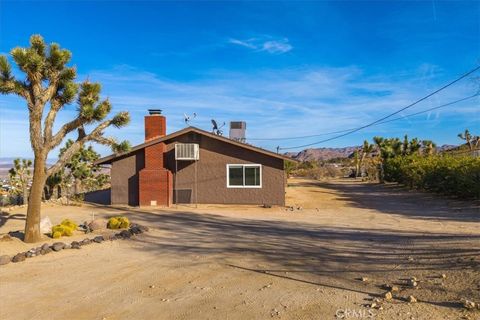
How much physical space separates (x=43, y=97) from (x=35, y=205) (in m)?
2.74

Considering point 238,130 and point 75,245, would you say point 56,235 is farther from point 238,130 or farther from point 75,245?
point 238,130

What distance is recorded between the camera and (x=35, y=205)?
11.3m

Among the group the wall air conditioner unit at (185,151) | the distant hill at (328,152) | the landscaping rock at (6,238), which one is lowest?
the landscaping rock at (6,238)

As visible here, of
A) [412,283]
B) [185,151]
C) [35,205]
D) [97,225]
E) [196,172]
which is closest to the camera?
[412,283]

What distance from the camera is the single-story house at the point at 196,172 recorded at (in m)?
21.9

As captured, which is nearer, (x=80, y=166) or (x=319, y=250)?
(x=319, y=250)

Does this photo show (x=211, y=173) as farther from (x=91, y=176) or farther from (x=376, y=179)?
(x=376, y=179)

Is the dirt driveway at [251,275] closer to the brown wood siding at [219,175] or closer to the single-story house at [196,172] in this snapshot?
the brown wood siding at [219,175]

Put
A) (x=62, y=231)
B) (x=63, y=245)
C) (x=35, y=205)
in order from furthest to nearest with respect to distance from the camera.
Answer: (x=62, y=231) < (x=35, y=205) < (x=63, y=245)

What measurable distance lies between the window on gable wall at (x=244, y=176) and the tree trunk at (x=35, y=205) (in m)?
11.8

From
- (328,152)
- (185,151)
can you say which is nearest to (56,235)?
(185,151)

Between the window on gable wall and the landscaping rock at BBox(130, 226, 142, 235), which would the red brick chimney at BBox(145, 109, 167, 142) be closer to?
the window on gable wall

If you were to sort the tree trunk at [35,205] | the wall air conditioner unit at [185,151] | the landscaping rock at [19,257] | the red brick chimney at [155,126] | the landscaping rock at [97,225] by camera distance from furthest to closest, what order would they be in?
the red brick chimney at [155,126] → the wall air conditioner unit at [185,151] → the landscaping rock at [97,225] → the tree trunk at [35,205] → the landscaping rock at [19,257]

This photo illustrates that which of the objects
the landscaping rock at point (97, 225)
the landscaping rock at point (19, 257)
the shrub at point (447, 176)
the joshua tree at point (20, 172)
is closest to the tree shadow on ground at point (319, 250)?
the landscaping rock at point (97, 225)
